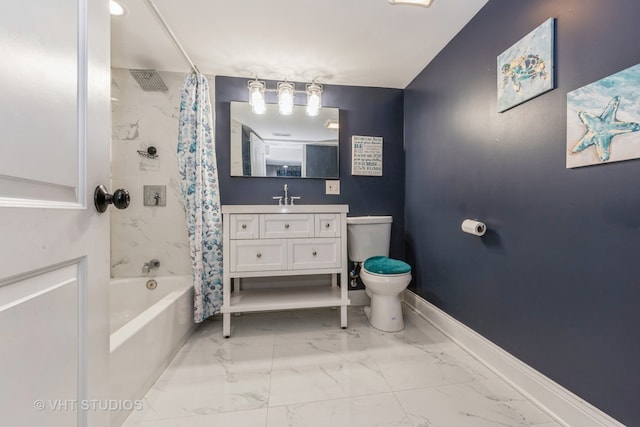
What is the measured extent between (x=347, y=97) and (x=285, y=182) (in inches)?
38.0

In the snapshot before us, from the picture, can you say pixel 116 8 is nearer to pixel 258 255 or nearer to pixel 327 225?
pixel 258 255

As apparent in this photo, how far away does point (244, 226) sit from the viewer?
175 centimetres

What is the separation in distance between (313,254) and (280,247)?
0.24 meters

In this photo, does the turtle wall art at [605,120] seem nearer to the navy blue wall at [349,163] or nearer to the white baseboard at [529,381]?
the white baseboard at [529,381]

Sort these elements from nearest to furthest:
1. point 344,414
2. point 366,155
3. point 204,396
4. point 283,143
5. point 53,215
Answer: point 53,215
point 344,414
point 204,396
point 283,143
point 366,155

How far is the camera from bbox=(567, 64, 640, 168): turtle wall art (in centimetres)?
85

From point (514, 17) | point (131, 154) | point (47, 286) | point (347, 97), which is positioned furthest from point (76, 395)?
point (347, 97)

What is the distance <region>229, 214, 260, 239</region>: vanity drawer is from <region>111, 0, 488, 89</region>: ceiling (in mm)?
1205

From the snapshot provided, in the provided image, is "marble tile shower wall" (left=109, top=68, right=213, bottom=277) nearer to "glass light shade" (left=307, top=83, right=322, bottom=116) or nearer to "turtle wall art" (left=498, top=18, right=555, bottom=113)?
"glass light shade" (left=307, top=83, right=322, bottom=116)

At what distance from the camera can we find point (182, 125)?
186 cm

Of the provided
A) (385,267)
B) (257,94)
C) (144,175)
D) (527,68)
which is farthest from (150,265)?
(527,68)

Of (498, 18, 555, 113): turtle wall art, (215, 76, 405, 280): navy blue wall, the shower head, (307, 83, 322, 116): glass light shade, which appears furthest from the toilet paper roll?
the shower head

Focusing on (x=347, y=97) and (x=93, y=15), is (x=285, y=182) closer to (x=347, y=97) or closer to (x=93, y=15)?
(x=347, y=97)

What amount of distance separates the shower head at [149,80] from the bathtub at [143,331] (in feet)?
5.03
